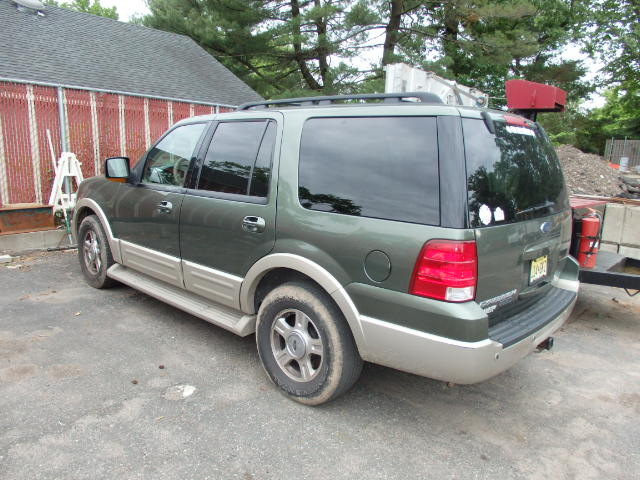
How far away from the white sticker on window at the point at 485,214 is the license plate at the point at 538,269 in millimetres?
590

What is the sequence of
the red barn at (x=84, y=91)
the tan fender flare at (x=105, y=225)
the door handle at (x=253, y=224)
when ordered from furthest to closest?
the red barn at (x=84, y=91) → the tan fender flare at (x=105, y=225) → the door handle at (x=253, y=224)

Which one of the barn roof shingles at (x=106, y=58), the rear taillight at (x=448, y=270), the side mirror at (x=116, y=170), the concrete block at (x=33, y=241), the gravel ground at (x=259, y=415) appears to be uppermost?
the barn roof shingles at (x=106, y=58)

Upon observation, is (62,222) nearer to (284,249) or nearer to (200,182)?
(200,182)

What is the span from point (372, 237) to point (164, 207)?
2093mm

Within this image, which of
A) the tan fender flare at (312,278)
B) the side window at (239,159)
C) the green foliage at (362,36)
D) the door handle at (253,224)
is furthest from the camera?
the green foliage at (362,36)

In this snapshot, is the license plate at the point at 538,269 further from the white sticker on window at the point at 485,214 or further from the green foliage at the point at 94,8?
the green foliage at the point at 94,8

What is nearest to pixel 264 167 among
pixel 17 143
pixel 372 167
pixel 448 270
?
pixel 372 167

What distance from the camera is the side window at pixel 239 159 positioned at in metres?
3.23

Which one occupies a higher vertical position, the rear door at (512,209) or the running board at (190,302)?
the rear door at (512,209)

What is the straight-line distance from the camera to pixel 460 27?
709 inches

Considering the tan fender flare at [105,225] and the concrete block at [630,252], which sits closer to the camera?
the tan fender flare at [105,225]

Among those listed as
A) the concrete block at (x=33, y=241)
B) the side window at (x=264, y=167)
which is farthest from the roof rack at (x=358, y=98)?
the concrete block at (x=33, y=241)

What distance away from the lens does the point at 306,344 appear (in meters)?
2.94

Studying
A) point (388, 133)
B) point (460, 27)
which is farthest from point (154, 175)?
point (460, 27)
